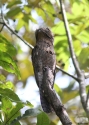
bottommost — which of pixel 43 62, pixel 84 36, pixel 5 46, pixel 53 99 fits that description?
pixel 53 99

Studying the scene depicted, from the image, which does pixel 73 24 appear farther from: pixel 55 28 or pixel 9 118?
pixel 9 118

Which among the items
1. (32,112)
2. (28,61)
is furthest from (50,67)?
(28,61)

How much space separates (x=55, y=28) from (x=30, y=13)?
170 mm

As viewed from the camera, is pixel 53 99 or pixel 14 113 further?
pixel 14 113

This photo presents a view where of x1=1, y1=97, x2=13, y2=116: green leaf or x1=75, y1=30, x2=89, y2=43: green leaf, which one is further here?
x1=75, y1=30, x2=89, y2=43: green leaf

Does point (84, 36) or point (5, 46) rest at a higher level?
point (84, 36)

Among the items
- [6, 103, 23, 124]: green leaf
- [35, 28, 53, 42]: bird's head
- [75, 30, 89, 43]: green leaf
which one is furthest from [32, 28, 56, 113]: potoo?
[75, 30, 89, 43]: green leaf

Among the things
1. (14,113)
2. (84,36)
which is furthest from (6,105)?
(84,36)

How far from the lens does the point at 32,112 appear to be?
36.0 inches

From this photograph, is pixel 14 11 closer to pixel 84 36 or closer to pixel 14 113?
pixel 84 36

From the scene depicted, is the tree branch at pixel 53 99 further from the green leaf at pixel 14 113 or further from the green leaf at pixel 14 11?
the green leaf at pixel 14 11

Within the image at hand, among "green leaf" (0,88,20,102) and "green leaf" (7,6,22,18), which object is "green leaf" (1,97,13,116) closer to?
"green leaf" (0,88,20,102)

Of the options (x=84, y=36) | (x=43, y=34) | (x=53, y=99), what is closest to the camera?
(x=53, y=99)

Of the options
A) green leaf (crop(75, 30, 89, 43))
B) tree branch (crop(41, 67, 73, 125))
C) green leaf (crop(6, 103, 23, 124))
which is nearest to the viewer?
tree branch (crop(41, 67, 73, 125))
